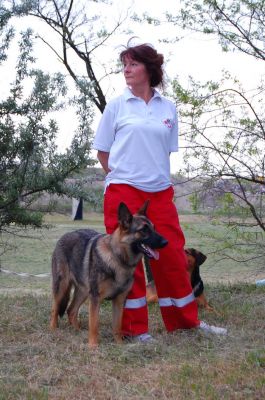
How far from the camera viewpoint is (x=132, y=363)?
16.2 ft

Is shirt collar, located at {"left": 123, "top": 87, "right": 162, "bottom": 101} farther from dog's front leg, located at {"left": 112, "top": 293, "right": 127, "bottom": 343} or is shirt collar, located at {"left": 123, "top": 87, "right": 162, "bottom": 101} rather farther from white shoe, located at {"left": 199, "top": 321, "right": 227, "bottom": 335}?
white shoe, located at {"left": 199, "top": 321, "right": 227, "bottom": 335}

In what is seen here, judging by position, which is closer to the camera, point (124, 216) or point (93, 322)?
point (124, 216)

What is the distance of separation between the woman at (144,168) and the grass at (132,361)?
0.96 feet

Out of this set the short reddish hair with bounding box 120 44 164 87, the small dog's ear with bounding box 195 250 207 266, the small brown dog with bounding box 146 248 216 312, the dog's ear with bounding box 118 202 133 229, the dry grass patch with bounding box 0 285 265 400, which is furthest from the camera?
the small dog's ear with bounding box 195 250 207 266

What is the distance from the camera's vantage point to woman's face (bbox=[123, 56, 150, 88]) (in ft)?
18.7

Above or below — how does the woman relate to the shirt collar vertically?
below

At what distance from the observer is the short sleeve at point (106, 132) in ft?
18.7

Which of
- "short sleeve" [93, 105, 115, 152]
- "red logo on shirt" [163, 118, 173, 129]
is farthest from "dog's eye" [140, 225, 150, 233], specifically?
"red logo on shirt" [163, 118, 173, 129]

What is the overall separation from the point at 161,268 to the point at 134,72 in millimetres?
1736

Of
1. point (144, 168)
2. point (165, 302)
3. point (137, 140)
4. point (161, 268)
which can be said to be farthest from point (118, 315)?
point (137, 140)

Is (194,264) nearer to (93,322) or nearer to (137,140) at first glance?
(93,322)

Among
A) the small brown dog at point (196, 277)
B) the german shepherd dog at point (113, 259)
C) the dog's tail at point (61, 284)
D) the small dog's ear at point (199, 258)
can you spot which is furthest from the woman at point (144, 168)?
the small dog's ear at point (199, 258)

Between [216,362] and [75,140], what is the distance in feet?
9.91

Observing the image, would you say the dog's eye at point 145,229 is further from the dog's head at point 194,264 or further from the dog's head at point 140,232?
the dog's head at point 194,264
